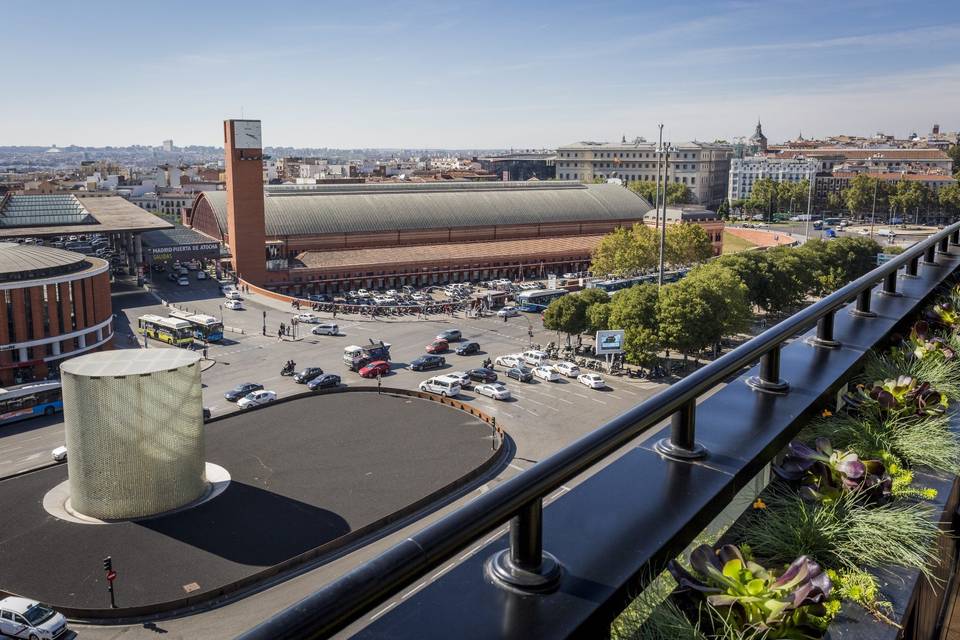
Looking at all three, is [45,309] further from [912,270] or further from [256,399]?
[912,270]

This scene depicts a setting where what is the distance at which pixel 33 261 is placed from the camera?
2570cm

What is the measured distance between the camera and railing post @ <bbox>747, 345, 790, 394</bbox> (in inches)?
104

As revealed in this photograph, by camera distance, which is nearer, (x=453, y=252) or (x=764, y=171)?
(x=453, y=252)

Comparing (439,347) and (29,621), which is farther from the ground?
(439,347)

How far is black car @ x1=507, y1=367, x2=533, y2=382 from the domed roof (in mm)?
15681

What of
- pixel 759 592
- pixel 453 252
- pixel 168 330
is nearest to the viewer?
pixel 759 592

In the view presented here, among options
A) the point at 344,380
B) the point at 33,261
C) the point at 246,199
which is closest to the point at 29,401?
the point at 33,261

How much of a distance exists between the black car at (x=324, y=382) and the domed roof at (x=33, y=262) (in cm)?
999

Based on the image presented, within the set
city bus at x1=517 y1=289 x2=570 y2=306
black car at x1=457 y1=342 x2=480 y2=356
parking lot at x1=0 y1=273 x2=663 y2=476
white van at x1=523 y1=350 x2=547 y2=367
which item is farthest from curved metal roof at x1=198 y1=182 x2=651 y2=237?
white van at x1=523 y1=350 x2=547 y2=367

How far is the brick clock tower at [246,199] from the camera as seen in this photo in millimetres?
42094

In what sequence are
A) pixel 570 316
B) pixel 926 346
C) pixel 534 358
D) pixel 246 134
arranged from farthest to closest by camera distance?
pixel 246 134 < pixel 570 316 < pixel 534 358 < pixel 926 346

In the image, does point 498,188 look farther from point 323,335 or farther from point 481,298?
point 323,335

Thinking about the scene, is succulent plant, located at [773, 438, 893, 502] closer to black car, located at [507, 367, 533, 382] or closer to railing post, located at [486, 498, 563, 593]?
railing post, located at [486, 498, 563, 593]

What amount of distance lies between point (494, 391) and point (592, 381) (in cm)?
324
